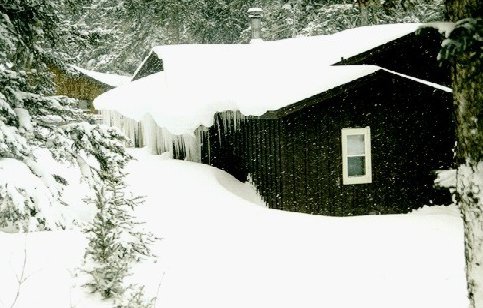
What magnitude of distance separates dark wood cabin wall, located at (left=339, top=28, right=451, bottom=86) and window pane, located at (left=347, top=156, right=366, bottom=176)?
8.90 ft

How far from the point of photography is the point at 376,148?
1212 cm

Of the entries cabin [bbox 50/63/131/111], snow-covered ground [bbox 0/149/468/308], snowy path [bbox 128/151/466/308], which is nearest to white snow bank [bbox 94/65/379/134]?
snowy path [bbox 128/151/466/308]

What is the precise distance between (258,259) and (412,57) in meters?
8.63

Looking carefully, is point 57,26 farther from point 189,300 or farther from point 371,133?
point 371,133

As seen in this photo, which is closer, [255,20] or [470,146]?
[470,146]

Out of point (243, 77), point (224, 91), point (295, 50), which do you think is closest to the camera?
point (224, 91)

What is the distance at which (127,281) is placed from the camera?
6.20m

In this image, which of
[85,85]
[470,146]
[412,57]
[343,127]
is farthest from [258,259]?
[85,85]

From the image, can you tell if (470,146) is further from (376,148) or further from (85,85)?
(85,85)

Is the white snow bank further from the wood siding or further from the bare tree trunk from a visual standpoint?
the bare tree trunk

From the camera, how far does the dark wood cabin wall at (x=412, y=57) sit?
13070mm

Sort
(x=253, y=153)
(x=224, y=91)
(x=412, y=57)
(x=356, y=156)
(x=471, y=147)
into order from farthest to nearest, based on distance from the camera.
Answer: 1. (x=224, y=91)
2. (x=412, y=57)
3. (x=253, y=153)
4. (x=356, y=156)
5. (x=471, y=147)

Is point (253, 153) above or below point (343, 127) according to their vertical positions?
below

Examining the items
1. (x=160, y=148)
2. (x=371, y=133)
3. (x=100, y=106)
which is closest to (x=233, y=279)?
(x=371, y=133)
